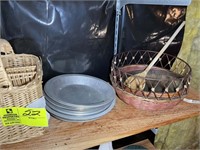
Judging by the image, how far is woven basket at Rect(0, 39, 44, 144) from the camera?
0.55 metres

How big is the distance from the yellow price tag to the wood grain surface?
6 cm

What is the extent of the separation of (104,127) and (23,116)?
0.26 metres

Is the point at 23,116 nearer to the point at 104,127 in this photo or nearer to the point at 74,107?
the point at 74,107

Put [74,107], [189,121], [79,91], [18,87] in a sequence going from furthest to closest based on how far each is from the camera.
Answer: [189,121] → [79,91] → [74,107] → [18,87]

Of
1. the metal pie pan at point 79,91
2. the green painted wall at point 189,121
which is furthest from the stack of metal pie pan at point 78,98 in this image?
the green painted wall at point 189,121

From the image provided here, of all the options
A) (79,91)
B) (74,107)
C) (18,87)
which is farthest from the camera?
(79,91)

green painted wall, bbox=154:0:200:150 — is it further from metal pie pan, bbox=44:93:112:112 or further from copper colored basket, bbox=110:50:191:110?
metal pie pan, bbox=44:93:112:112

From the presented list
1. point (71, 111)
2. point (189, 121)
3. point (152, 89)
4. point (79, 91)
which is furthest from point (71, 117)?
point (189, 121)

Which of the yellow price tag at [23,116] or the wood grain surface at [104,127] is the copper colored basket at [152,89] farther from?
the yellow price tag at [23,116]

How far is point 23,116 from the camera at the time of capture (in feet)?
1.90

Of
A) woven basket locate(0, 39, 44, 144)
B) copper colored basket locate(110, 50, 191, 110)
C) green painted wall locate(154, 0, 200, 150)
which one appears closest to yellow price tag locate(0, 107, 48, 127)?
woven basket locate(0, 39, 44, 144)

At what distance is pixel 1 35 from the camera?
29.9 inches

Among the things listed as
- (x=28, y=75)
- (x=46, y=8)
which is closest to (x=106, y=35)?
(x=46, y=8)

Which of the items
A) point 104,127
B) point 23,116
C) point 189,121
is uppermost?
point 23,116
